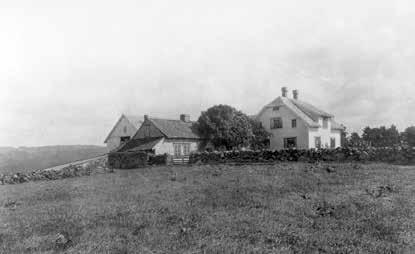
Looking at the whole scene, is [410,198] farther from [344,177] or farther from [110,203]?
[110,203]

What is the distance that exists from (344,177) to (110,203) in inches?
458

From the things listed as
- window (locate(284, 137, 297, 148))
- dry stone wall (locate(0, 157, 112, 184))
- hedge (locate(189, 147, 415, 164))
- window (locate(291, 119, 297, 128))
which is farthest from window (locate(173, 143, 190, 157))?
window (locate(291, 119, 297, 128))

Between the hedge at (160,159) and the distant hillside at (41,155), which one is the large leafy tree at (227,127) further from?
the distant hillside at (41,155)

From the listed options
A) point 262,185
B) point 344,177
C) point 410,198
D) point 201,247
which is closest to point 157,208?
point 201,247

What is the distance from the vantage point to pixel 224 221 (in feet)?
33.5

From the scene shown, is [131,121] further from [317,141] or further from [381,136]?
[381,136]

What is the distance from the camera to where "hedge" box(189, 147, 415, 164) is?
2980 centimetres

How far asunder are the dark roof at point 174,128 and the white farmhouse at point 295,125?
9.23 metres

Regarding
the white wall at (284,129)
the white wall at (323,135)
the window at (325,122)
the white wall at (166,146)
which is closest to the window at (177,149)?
the white wall at (166,146)

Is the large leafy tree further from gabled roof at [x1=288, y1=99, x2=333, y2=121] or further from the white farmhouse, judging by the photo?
gabled roof at [x1=288, y1=99, x2=333, y2=121]

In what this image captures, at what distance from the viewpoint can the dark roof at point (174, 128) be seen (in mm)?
49156

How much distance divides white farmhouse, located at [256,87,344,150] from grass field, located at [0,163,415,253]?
102ft

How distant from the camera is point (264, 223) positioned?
392 inches

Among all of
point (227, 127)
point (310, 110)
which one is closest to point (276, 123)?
point (310, 110)
